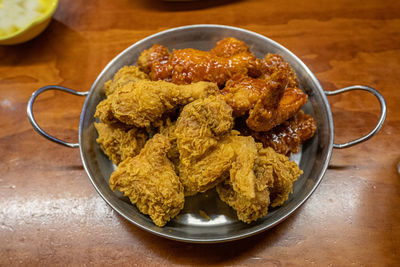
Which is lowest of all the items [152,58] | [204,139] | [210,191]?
[210,191]

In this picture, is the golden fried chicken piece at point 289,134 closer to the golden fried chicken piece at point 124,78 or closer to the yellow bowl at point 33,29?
the golden fried chicken piece at point 124,78

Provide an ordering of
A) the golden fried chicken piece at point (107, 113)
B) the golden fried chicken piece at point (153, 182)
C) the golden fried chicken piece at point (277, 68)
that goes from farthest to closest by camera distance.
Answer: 1. the golden fried chicken piece at point (277, 68)
2. the golden fried chicken piece at point (107, 113)
3. the golden fried chicken piece at point (153, 182)

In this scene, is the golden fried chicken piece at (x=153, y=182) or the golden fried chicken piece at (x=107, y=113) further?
the golden fried chicken piece at (x=107, y=113)

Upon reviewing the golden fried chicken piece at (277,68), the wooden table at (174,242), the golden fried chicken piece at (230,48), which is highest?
the golden fried chicken piece at (230,48)

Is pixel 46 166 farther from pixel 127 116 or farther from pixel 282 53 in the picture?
pixel 282 53

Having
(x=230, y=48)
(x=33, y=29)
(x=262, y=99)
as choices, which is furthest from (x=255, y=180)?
(x=33, y=29)

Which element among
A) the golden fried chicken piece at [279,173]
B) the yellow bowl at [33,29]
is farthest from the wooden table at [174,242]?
the golden fried chicken piece at [279,173]

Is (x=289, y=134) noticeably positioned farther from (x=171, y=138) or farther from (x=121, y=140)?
(x=121, y=140)

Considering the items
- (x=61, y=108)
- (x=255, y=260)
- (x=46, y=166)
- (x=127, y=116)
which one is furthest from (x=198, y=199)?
(x=61, y=108)
